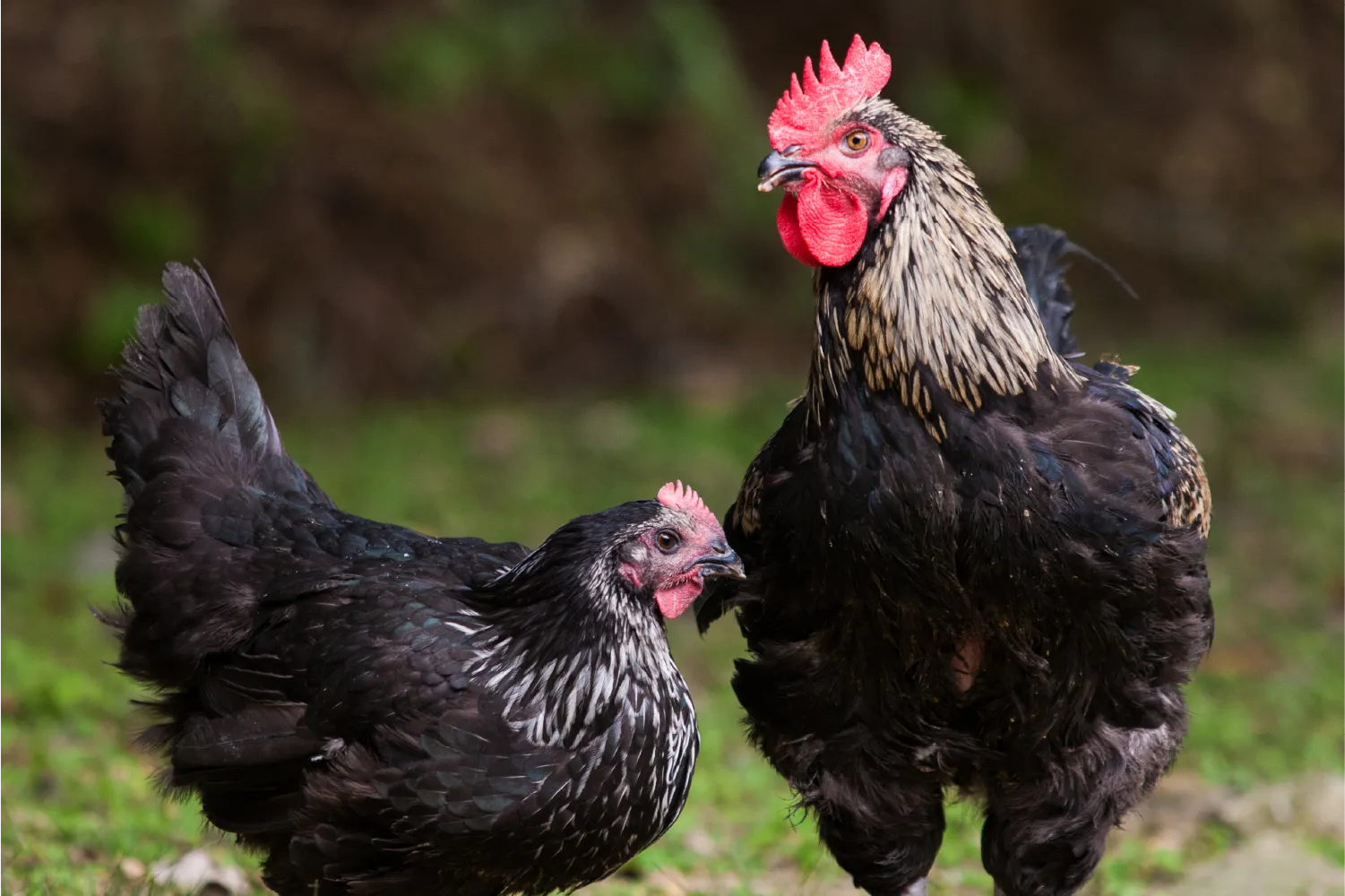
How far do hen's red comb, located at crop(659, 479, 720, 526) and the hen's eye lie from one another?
993mm

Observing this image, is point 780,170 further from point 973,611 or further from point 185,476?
point 185,476

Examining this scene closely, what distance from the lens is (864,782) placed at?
4480 millimetres

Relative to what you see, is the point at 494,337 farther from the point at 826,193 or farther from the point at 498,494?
the point at 826,193

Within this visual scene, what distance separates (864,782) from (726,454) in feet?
19.6

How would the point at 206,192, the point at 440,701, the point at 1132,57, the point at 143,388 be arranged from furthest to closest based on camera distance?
the point at 1132,57 → the point at 206,192 → the point at 143,388 → the point at 440,701

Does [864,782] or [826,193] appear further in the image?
[864,782]

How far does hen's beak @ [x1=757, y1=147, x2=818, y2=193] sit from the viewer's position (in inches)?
161

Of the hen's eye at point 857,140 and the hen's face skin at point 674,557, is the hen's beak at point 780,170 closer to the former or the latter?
the hen's eye at point 857,140

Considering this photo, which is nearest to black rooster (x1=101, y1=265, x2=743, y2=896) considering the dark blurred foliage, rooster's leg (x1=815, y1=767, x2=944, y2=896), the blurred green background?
rooster's leg (x1=815, y1=767, x2=944, y2=896)

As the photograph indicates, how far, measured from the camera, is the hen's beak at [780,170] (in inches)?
161

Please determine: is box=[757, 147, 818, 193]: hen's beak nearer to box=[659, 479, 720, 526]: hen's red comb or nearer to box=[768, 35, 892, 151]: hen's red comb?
box=[768, 35, 892, 151]: hen's red comb

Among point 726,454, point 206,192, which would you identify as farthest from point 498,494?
point 206,192

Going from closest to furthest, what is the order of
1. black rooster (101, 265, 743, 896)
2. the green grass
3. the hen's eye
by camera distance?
black rooster (101, 265, 743, 896)
the hen's eye
the green grass

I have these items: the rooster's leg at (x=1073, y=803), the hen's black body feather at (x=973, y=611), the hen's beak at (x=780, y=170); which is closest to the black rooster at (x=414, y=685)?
the hen's black body feather at (x=973, y=611)
